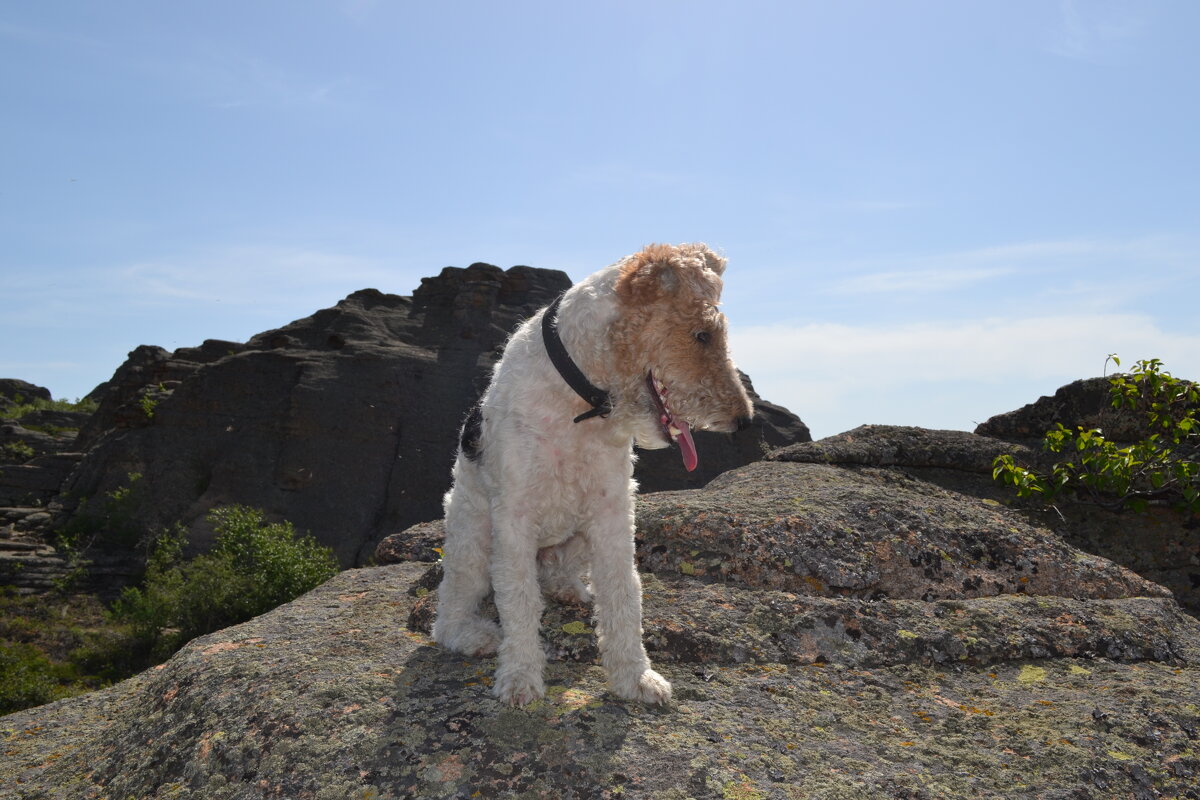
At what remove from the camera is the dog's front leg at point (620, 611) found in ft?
12.3

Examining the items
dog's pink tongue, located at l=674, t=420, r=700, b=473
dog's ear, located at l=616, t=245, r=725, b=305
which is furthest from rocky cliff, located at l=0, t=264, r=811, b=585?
dog's ear, located at l=616, t=245, r=725, b=305

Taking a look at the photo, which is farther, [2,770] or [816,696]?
[2,770]

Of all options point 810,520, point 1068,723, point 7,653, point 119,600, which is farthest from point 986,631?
point 119,600

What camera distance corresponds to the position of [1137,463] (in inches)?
275

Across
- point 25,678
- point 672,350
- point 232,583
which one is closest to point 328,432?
point 232,583

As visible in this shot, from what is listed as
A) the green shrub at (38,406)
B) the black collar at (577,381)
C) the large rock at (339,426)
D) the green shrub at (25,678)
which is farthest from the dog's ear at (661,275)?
the green shrub at (38,406)

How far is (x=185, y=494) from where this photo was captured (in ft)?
125

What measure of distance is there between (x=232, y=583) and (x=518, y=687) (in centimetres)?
3020

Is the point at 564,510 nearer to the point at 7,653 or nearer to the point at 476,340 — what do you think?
the point at 7,653

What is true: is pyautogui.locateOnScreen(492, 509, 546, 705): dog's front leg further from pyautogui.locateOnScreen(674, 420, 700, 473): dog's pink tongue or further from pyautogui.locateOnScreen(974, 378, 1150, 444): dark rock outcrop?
pyautogui.locateOnScreen(974, 378, 1150, 444): dark rock outcrop

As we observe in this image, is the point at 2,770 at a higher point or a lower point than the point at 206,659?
lower

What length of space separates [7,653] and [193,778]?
33159 mm

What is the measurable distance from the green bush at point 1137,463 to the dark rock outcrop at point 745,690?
4.24 ft

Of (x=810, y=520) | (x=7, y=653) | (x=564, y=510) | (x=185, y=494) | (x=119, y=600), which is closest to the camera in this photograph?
(x=564, y=510)
